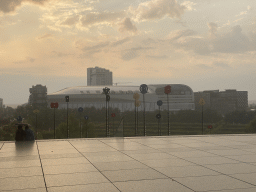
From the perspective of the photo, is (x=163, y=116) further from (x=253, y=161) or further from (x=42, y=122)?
(x=253, y=161)

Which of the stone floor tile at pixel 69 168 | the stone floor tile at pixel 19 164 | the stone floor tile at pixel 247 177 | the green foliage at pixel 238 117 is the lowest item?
the green foliage at pixel 238 117

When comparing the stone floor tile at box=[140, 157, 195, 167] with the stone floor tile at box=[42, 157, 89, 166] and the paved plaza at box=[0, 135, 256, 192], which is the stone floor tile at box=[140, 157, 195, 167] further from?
the stone floor tile at box=[42, 157, 89, 166]

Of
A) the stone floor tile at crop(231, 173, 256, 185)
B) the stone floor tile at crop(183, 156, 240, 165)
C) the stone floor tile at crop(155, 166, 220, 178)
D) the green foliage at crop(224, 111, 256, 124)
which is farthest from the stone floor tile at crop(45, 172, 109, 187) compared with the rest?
the green foliage at crop(224, 111, 256, 124)

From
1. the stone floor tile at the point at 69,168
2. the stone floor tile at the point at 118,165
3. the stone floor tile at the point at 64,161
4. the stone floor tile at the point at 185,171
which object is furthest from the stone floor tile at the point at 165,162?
the stone floor tile at the point at 64,161

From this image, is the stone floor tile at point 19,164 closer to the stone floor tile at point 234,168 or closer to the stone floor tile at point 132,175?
the stone floor tile at point 132,175

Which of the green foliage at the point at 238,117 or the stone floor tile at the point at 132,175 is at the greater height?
the stone floor tile at the point at 132,175

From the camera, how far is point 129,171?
10.3m

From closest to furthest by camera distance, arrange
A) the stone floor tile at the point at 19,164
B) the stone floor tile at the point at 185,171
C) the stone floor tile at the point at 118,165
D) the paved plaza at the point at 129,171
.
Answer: the paved plaza at the point at 129,171, the stone floor tile at the point at 185,171, the stone floor tile at the point at 118,165, the stone floor tile at the point at 19,164

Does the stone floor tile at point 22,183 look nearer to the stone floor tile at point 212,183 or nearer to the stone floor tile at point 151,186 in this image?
the stone floor tile at point 151,186

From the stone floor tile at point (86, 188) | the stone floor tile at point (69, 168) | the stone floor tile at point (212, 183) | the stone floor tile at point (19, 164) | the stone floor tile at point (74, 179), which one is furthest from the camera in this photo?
the stone floor tile at point (19, 164)

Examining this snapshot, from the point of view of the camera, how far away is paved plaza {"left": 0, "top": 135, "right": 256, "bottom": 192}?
8344mm

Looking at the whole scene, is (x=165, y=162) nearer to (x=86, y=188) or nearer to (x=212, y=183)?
(x=212, y=183)

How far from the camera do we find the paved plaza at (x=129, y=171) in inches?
328

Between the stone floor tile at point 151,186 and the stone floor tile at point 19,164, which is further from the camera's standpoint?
the stone floor tile at point 19,164
